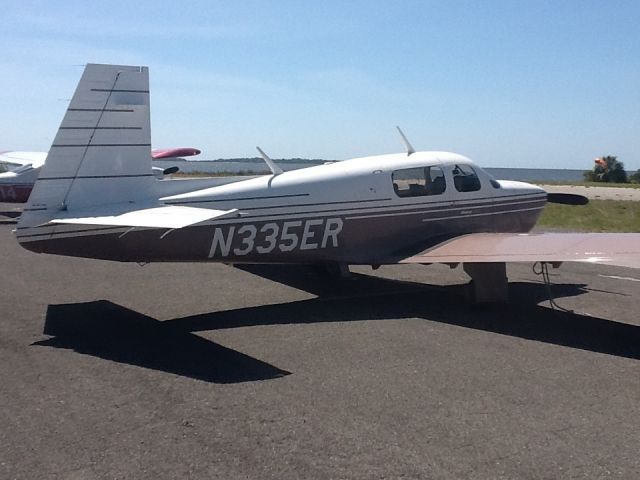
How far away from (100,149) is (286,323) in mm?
3142

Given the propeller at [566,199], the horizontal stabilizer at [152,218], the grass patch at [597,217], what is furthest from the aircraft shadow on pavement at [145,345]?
the grass patch at [597,217]

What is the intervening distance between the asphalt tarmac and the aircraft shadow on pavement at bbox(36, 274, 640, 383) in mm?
34

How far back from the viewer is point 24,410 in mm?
4992

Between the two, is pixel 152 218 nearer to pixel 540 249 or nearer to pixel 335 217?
pixel 335 217

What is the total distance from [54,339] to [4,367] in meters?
1.03

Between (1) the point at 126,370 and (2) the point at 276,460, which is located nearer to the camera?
(2) the point at 276,460

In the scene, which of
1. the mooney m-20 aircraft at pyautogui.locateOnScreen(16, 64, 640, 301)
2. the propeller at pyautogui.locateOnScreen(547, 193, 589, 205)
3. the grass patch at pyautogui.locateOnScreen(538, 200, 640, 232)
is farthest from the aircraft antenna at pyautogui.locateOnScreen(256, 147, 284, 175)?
the grass patch at pyautogui.locateOnScreen(538, 200, 640, 232)

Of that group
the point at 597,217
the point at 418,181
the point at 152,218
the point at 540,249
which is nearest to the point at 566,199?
the point at 418,181

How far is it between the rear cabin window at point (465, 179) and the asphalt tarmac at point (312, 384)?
6.15ft

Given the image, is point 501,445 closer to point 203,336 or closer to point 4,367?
point 203,336

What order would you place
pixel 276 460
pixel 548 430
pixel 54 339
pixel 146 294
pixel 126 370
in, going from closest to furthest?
pixel 276 460 < pixel 548 430 < pixel 126 370 < pixel 54 339 < pixel 146 294

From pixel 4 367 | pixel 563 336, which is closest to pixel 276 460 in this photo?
pixel 4 367

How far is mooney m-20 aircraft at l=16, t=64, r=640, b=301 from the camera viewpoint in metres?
7.61

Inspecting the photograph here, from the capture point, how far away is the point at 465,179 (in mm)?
10812
